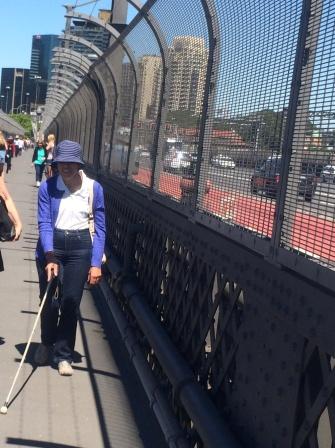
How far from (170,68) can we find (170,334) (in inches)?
95.2

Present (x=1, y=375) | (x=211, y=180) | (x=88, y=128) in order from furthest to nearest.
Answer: (x=88, y=128)
(x=1, y=375)
(x=211, y=180)

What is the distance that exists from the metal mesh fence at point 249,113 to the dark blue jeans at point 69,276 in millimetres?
1172

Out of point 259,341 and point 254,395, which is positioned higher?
point 259,341

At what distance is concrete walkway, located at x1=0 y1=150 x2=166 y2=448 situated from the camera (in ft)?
15.3

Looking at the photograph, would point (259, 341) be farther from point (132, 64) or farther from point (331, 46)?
point (132, 64)

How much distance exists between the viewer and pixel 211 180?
5.04 m

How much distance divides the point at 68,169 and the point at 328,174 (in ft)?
9.81

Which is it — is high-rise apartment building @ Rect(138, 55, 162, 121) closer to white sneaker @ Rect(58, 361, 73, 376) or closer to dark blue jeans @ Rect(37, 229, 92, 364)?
dark blue jeans @ Rect(37, 229, 92, 364)

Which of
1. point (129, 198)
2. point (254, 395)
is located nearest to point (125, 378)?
point (254, 395)

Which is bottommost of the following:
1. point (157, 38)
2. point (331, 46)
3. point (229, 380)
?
point (229, 380)

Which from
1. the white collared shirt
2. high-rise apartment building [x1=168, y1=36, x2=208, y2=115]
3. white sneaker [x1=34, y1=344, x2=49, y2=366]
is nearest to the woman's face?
the white collared shirt

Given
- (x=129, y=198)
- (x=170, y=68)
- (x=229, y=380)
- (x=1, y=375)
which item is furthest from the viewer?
(x=129, y=198)

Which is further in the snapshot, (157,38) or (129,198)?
→ (129,198)

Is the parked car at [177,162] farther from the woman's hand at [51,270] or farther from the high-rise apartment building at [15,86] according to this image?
the high-rise apartment building at [15,86]
